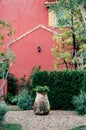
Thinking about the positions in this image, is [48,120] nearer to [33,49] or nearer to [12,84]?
[12,84]

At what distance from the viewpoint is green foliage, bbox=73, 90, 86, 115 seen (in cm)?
1720

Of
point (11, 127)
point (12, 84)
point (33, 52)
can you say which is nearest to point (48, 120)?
point (11, 127)

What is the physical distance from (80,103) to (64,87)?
6.81 ft

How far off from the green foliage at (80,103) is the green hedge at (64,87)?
1.12m

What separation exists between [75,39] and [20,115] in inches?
307

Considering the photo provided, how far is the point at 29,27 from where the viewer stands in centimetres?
2733

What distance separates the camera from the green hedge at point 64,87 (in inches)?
754

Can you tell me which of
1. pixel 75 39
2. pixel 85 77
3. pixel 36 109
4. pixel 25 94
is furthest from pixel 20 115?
pixel 75 39

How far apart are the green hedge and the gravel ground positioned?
5.27ft

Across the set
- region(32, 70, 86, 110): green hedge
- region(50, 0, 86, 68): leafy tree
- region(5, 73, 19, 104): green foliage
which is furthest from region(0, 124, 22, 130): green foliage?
region(5, 73, 19, 104): green foliage

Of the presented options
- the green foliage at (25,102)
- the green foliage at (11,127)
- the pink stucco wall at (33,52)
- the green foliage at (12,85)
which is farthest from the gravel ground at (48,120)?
the pink stucco wall at (33,52)

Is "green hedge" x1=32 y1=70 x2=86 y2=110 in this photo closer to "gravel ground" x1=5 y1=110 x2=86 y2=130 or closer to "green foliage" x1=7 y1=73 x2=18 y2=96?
"gravel ground" x1=5 y1=110 x2=86 y2=130

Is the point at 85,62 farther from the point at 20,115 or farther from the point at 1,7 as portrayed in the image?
the point at 1,7

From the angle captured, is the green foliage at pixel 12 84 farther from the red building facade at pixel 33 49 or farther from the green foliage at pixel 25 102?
the green foliage at pixel 25 102
